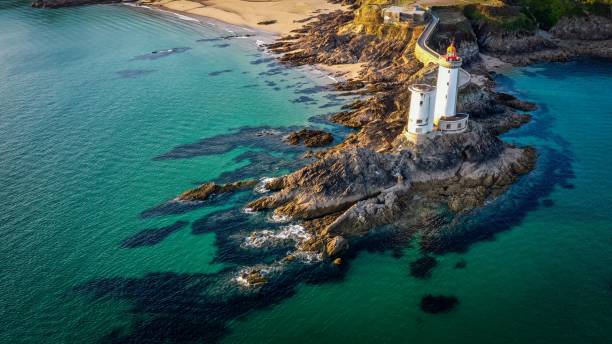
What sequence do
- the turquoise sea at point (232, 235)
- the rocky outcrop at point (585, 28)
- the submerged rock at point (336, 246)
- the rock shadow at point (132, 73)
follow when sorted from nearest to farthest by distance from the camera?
the turquoise sea at point (232, 235) → the submerged rock at point (336, 246) → the rock shadow at point (132, 73) → the rocky outcrop at point (585, 28)

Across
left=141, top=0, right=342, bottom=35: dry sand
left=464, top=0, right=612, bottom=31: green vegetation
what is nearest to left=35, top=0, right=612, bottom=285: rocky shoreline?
left=464, top=0, right=612, bottom=31: green vegetation

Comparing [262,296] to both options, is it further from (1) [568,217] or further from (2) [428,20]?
(2) [428,20]

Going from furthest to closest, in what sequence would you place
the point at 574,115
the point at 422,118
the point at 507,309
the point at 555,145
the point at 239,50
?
the point at 239,50
the point at 574,115
the point at 555,145
the point at 422,118
the point at 507,309

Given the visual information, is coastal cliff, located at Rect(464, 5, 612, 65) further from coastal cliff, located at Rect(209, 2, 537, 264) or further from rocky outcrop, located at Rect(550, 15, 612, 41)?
coastal cliff, located at Rect(209, 2, 537, 264)

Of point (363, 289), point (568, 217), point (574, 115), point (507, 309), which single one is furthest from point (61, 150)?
point (574, 115)

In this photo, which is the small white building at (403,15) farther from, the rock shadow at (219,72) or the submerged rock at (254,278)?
the submerged rock at (254,278)

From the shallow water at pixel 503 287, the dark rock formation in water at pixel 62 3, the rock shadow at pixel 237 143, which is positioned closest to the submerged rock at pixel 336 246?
the shallow water at pixel 503 287
